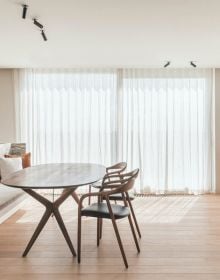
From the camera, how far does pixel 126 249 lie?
9.37ft

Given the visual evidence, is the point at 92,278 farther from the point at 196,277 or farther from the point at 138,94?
the point at 138,94

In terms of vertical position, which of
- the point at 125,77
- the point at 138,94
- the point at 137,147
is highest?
the point at 125,77

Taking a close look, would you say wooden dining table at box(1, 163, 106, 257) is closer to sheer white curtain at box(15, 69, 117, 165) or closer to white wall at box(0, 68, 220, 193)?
sheer white curtain at box(15, 69, 117, 165)

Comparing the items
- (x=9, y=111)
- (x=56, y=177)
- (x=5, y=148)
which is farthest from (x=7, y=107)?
(x=56, y=177)

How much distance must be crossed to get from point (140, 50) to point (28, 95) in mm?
2300

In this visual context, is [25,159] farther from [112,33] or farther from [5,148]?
[112,33]

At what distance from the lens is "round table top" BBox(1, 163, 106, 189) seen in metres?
2.58

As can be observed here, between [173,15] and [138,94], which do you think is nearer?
[173,15]

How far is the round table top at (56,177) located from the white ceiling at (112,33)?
5.22 ft

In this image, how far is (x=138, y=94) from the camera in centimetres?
494

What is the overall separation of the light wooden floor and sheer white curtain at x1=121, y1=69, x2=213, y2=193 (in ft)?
3.26

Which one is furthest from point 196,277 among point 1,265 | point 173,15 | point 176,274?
point 173,15

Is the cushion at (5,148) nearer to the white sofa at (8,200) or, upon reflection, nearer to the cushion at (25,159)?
the cushion at (25,159)

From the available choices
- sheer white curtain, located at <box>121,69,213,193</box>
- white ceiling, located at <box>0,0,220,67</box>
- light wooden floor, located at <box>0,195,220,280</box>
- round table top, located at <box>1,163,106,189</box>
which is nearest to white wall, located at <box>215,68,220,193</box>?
sheer white curtain, located at <box>121,69,213,193</box>
